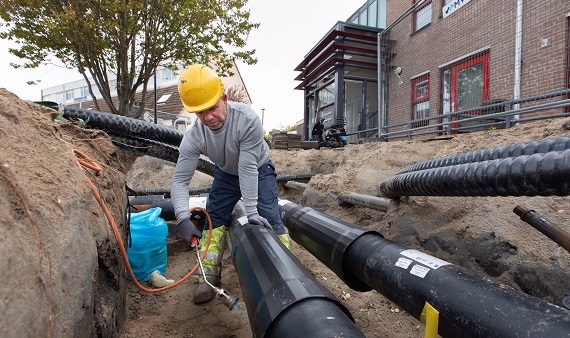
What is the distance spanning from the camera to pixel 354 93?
14.6m

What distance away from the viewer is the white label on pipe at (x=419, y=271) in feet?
5.32

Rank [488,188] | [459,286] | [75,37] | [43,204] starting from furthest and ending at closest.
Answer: [75,37], [488,188], [459,286], [43,204]

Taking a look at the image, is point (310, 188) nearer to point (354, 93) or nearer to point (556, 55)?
point (556, 55)

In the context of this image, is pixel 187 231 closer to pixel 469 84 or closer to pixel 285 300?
pixel 285 300

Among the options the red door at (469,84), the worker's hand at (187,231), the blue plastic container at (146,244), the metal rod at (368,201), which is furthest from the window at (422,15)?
the worker's hand at (187,231)

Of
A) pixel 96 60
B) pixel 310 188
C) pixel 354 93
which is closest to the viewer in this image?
pixel 310 188

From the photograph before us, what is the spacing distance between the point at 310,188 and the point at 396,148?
1.56 m

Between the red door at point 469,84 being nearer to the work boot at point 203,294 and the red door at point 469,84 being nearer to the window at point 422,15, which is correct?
the window at point 422,15

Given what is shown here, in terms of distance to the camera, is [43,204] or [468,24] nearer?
[43,204]

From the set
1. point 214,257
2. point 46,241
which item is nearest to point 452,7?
point 214,257

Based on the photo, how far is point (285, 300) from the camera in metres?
1.37

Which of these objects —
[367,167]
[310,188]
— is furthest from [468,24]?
[310,188]

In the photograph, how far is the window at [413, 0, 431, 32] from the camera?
31.2 feet

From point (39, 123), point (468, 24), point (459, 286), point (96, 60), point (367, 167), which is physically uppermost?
Answer: point (468, 24)
